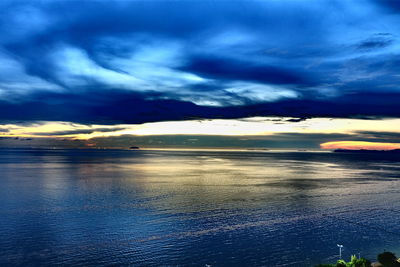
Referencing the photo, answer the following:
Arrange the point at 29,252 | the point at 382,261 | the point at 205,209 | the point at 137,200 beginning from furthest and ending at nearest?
the point at 137,200 < the point at 205,209 < the point at 29,252 < the point at 382,261

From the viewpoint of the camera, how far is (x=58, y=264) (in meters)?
30.8

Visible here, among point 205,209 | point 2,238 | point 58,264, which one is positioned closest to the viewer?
point 58,264

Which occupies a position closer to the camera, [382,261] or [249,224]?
Answer: [382,261]

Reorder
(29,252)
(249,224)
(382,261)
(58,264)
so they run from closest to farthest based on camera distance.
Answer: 1. (382,261)
2. (58,264)
3. (29,252)
4. (249,224)

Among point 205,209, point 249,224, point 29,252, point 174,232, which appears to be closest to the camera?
point 29,252

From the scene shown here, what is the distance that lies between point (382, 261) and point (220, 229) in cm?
2042

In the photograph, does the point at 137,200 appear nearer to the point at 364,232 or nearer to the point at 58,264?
the point at 58,264

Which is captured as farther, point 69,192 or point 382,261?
point 69,192

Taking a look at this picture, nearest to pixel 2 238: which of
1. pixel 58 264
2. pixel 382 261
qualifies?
pixel 58 264

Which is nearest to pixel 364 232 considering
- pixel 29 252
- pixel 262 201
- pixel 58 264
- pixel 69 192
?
pixel 262 201

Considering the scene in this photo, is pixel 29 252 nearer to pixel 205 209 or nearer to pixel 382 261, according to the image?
pixel 205 209

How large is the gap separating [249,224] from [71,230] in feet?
80.4

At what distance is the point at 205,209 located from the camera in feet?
182

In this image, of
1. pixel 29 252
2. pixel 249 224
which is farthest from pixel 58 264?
pixel 249 224
